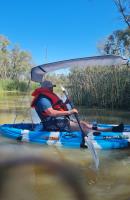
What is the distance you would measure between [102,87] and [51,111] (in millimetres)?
11411

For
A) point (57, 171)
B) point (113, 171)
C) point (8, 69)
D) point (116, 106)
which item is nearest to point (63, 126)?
point (113, 171)

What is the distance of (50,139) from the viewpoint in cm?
853

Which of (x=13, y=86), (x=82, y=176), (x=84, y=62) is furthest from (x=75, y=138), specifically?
(x=13, y=86)

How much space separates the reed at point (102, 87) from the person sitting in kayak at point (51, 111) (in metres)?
10.3

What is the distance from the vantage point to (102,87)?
774 inches

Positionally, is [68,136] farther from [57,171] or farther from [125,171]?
[57,171]

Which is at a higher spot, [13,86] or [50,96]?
[50,96]

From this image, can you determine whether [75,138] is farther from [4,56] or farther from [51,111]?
[4,56]

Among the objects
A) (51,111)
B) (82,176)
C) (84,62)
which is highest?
(84,62)

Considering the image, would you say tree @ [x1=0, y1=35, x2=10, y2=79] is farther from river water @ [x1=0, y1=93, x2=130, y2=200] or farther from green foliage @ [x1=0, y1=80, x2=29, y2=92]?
river water @ [x1=0, y1=93, x2=130, y2=200]

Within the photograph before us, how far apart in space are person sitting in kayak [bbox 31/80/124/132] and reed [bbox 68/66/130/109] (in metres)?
10.3

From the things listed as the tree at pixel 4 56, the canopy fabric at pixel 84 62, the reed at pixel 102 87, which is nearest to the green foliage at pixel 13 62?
the tree at pixel 4 56

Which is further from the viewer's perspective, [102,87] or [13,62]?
[13,62]

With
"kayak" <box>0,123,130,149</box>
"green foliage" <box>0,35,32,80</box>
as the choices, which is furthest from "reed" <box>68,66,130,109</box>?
"green foliage" <box>0,35,32,80</box>
